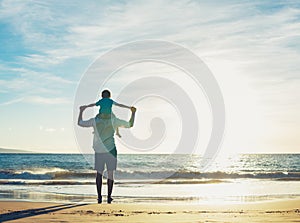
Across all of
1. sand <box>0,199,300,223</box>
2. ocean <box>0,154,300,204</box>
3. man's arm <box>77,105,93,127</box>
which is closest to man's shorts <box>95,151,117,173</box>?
man's arm <box>77,105,93,127</box>

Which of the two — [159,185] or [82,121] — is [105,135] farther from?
[159,185]

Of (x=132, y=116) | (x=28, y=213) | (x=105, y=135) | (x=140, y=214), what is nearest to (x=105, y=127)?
(x=105, y=135)

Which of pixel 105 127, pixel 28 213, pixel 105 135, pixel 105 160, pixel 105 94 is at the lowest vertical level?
pixel 28 213

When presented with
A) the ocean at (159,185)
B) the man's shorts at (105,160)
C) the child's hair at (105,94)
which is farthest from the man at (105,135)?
the ocean at (159,185)

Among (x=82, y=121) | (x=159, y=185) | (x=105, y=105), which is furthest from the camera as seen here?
(x=159, y=185)

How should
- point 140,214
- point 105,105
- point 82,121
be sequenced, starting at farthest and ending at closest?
1. point 105,105
2. point 82,121
3. point 140,214

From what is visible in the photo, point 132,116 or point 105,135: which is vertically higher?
point 132,116

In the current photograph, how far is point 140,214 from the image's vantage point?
7.50 metres

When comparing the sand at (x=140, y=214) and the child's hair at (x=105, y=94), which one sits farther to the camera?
the child's hair at (x=105, y=94)

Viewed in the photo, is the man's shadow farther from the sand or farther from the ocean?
the ocean

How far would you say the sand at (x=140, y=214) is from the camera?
691 centimetres

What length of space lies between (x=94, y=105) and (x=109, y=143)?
2.40 feet

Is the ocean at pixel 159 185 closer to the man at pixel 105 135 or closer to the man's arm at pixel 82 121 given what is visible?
the man at pixel 105 135

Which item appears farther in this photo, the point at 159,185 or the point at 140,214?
the point at 159,185
